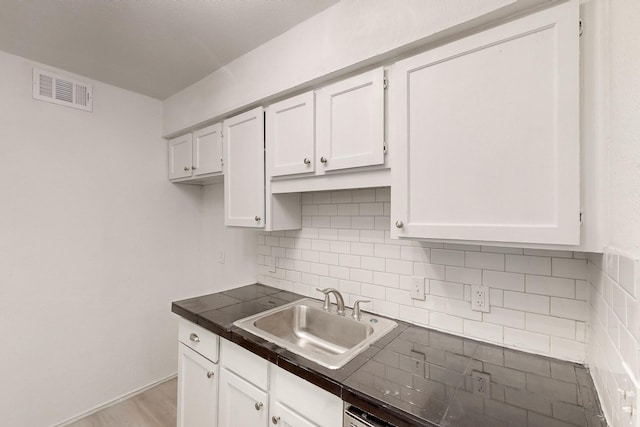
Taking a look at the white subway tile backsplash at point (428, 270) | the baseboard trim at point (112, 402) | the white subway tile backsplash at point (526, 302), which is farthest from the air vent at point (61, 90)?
the white subway tile backsplash at point (526, 302)

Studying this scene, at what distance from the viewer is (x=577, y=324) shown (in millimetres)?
1091

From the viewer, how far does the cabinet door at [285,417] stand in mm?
1134

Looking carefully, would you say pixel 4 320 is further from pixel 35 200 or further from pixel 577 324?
pixel 577 324

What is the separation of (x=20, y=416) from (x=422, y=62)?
316cm

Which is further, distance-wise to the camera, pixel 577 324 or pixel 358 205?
pixel 358 205

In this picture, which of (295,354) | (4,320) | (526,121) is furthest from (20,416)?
(526,121)

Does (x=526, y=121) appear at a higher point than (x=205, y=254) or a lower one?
higher

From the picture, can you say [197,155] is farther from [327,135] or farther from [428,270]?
[428,270]

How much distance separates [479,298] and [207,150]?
2.03m

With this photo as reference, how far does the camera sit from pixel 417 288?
147cm

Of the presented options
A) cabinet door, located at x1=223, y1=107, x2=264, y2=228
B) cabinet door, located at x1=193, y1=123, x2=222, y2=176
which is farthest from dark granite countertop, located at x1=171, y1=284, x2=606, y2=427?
cabinet door, located at x1=193, y1=123, x2=222, y2=176

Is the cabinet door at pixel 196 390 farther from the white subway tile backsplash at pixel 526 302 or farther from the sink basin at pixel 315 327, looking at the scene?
the white subway tile backsplash at pixel 526 302

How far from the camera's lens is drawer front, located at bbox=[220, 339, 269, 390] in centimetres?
130

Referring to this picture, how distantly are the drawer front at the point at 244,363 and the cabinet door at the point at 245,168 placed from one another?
0.71 m
